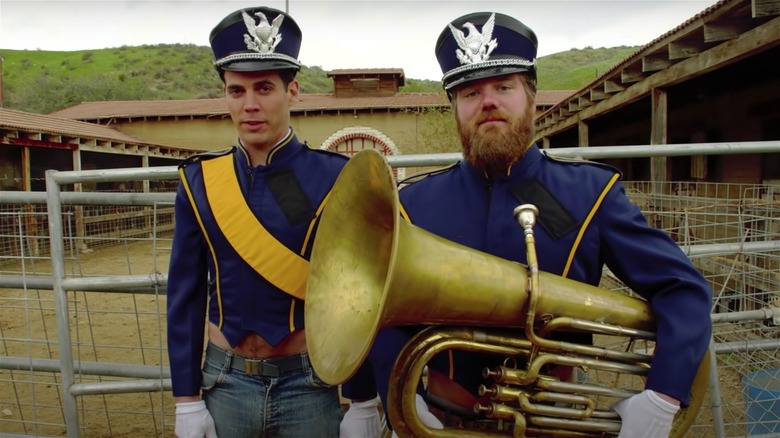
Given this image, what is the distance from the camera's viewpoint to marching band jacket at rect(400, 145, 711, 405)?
1.44 meters

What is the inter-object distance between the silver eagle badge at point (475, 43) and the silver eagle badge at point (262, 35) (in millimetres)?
678

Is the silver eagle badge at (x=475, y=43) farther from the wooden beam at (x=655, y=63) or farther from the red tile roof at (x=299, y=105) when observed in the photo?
the red tile roof at (x=299, y=105)

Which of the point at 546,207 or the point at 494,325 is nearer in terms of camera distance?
the point at 494,325

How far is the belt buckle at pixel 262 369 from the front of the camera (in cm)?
192

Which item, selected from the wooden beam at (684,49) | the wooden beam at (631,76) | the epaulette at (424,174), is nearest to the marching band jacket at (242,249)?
the epaulette at (424,174)

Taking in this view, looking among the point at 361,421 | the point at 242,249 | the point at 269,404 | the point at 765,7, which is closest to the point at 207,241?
the point at 242,249

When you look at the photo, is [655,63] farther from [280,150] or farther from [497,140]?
[280,150]

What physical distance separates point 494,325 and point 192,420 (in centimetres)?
117

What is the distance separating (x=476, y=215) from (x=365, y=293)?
446 mm

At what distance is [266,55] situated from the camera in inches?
75.6

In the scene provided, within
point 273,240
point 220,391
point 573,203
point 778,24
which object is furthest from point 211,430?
point 778,24

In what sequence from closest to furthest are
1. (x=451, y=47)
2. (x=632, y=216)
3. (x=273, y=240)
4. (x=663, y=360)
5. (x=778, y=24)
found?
(x=663, y=360) < (x=632, y=216) < (x=451, y=47) < (x=273, y=240) < (x=778, y=24)

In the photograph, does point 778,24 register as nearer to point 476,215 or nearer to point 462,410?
point 476,215

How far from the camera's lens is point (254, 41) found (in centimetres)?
194
